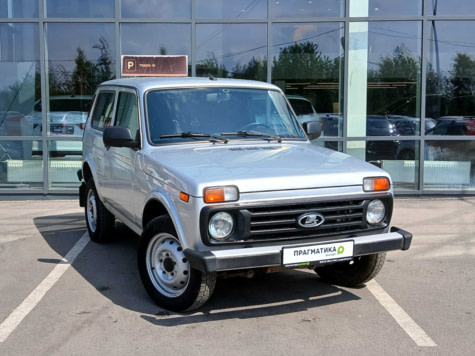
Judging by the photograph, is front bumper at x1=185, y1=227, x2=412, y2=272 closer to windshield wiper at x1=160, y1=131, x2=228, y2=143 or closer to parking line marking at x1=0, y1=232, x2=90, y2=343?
windshield wiper at x1=160, y1=131, x2=228, y2=143

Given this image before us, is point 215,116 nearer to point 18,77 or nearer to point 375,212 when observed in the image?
point 375,212

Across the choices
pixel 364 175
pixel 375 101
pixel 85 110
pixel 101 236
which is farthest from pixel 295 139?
pixel 85 110

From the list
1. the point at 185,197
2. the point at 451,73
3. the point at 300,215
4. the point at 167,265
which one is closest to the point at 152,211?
the point at 167,265

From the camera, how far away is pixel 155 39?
10.8 metres

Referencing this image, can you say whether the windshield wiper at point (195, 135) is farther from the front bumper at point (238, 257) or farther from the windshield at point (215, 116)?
the front bumper at point (238, 257)

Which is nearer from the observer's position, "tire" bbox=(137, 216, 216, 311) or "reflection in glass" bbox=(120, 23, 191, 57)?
"tire" bbox=(137, 216, 216, 311)

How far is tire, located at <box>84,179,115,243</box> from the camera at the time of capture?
702cm

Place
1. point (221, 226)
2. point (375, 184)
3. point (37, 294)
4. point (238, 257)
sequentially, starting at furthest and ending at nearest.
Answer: point (37, 294) → point (375, 184) → point (221, 226) → point (238, 257)

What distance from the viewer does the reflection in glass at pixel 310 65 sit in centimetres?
1077

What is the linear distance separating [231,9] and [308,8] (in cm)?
142

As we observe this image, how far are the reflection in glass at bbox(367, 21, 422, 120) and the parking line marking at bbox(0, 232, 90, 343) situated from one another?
616cm

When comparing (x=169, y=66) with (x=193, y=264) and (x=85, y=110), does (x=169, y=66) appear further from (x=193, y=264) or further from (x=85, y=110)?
(x=193, y=264)

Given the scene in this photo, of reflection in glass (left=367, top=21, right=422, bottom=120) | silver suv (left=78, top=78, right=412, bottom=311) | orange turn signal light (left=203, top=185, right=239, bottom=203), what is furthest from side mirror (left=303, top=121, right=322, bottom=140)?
reflection in glass (left=367, top=21, right=422, bottom=120)

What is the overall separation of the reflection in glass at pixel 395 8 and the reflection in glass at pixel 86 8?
4.77 meters
